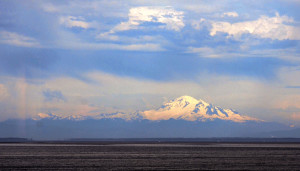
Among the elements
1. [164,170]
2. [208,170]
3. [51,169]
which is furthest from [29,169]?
[208,170]

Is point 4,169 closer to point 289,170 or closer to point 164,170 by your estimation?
point 164,170

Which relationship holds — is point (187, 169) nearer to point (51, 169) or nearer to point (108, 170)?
point (108, 170)

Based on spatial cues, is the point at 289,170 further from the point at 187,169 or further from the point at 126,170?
the point at 126,170

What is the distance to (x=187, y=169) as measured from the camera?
207 ft

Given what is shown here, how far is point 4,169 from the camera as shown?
6247cm

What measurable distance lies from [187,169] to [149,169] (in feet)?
17.0

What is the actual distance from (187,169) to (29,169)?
21782 millimetres

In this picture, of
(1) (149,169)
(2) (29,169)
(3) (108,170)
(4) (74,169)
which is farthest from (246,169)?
(2) (29,169)

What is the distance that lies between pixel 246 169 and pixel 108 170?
62.1 ft

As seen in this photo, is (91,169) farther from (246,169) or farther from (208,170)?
(246,169)

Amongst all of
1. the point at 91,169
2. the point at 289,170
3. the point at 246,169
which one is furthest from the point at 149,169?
the point at 289,170

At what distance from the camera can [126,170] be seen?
61750 mm

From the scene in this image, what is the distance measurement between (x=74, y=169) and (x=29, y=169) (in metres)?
6.25

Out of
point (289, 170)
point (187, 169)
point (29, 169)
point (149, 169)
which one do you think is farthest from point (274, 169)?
point (29, 169)
